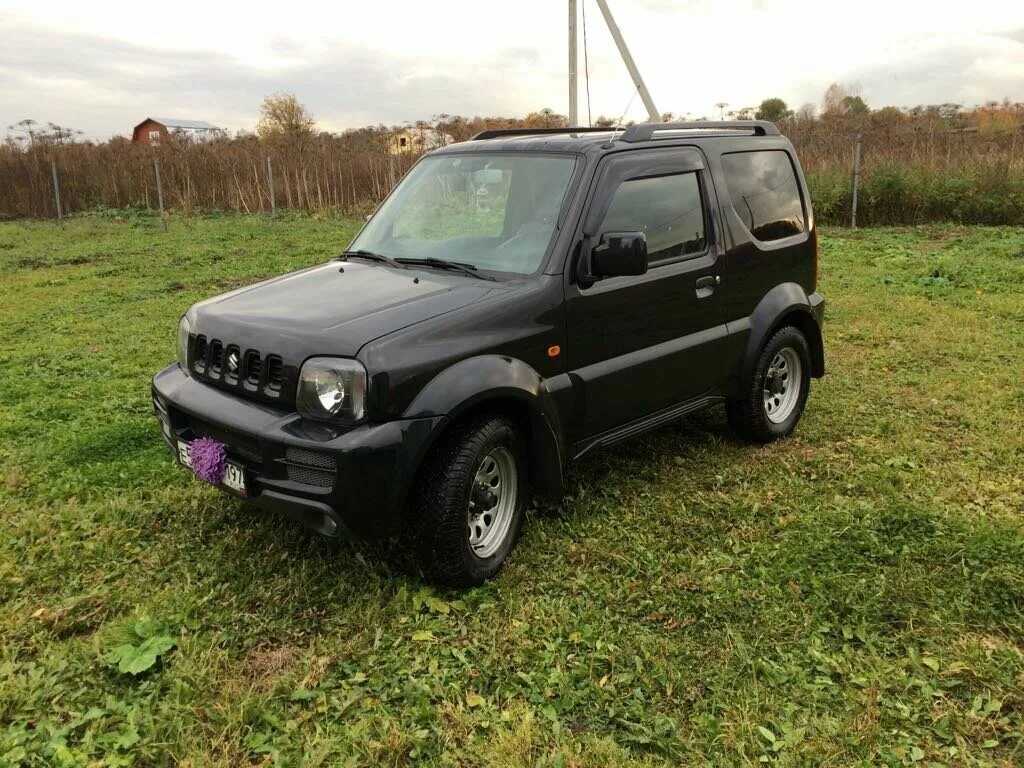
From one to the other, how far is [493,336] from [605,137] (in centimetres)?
146

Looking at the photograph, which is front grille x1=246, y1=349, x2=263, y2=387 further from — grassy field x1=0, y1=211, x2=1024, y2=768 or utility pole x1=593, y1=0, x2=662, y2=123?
utility pole x1=593, y1=0, x2=662, y2=123

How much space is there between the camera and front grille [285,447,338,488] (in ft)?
9.72

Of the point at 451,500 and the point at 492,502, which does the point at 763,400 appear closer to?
the point at 492,502

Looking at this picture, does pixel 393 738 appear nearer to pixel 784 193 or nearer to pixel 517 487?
pixel 517 487

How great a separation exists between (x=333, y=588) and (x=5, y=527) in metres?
1.86

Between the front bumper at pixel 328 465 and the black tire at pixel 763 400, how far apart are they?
8.20 ft

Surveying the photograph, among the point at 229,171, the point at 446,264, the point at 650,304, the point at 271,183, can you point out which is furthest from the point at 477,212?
the point at 229,171

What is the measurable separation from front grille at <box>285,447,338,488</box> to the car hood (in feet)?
1.25

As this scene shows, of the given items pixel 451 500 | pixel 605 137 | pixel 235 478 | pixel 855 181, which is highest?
pixel 855 181

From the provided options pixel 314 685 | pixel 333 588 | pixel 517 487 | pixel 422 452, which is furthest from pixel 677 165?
pixel 314 685

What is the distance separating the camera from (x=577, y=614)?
3301 mm

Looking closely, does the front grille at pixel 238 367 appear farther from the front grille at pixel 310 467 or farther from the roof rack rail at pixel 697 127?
the roof rack rail at pixel 697 127

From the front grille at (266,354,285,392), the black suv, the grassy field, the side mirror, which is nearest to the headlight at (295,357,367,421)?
the black suv

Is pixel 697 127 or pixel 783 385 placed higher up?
pixel 697 127
